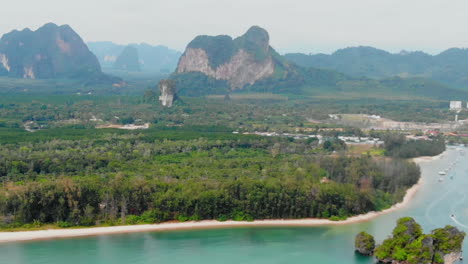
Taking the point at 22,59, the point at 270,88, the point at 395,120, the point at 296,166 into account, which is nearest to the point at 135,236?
the point at 296,166

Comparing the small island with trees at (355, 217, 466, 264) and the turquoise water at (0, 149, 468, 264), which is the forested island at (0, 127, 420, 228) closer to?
the turquoise water at (0, 149, 468, 264)

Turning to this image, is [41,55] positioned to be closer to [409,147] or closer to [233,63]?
[233,63]

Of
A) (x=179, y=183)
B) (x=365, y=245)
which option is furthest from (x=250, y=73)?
(x=365, y=245)

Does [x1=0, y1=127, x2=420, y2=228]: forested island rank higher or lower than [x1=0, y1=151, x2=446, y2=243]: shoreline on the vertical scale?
higher

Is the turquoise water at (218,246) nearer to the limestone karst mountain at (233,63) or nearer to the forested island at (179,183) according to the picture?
the forested island at (179,183)

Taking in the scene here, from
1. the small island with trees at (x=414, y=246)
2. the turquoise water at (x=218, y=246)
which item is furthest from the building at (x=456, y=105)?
the small island with trees at (x=414, y=246)

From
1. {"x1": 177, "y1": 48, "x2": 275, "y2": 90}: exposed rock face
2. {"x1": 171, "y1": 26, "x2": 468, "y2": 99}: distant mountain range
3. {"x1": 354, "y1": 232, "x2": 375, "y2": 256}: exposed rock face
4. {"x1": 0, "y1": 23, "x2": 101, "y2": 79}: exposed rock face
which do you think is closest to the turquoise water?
{"x1": 354, "y1": 232, "x2": 375, "y2": 256}: exposed rock face
